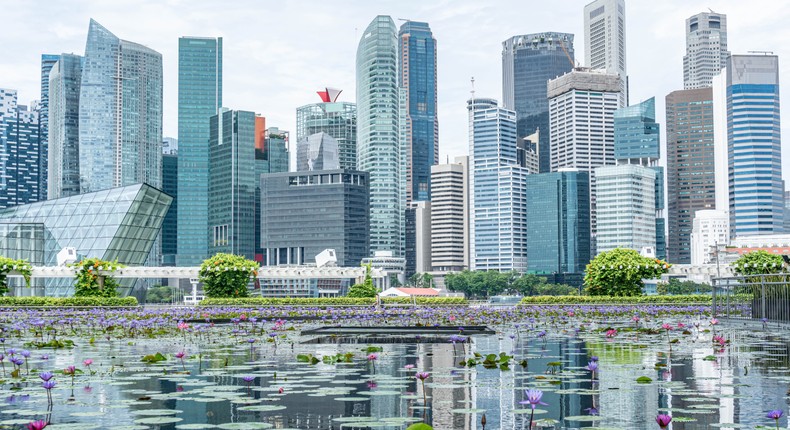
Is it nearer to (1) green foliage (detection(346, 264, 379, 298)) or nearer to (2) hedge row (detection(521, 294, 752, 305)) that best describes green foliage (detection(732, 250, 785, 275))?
(2) hedge row (detection(521, 294, 752, 305))

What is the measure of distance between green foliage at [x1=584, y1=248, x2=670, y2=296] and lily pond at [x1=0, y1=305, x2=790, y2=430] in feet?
95.4

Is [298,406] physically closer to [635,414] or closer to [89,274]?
[635,414]

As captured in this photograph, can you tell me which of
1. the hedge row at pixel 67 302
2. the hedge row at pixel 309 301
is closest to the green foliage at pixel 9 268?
the hedge row at pixel 67 302

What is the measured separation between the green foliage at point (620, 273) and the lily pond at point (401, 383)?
29063 mm

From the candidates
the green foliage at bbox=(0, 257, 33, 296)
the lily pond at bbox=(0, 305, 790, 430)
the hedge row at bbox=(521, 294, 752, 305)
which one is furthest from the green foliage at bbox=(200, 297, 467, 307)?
the lily pond at bbox=(0, 305, 790, 430)

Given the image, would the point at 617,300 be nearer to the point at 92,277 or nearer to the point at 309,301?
the point at 309,301

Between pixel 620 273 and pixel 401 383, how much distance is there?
4174 centimetres

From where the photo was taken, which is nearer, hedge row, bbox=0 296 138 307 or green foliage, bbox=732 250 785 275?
hedge row, bbox=0 296 138 307

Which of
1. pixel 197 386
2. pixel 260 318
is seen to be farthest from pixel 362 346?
pixel 260 318

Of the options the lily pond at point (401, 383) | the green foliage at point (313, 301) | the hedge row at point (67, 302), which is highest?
the lily pond at point (401, 383)

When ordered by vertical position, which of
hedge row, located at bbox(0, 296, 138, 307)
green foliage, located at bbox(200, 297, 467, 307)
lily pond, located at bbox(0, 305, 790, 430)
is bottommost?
green foliage, located at bbox(200, 297, 467, 307)

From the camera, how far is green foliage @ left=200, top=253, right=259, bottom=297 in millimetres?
51062

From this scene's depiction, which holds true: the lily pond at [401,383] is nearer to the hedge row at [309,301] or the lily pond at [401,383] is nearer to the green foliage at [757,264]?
the hedge row at [309,301]

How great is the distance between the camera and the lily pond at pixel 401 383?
888cm
